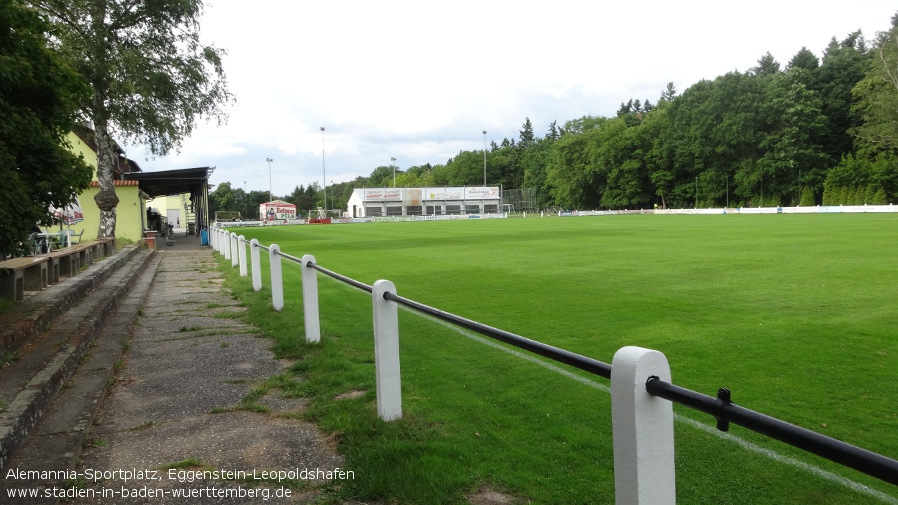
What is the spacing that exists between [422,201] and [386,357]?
314 ft

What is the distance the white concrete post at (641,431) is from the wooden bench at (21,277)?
8385 millimetres

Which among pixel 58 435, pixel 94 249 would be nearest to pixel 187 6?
pixel 94 249

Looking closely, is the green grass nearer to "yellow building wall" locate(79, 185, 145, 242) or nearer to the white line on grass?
the white line on grass

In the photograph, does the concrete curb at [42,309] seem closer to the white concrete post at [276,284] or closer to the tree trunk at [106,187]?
the white concrete post at [276,284]

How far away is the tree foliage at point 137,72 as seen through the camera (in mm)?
21422

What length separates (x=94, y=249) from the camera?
1658 centimetres

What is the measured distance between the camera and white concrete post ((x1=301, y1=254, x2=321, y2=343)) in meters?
7.12

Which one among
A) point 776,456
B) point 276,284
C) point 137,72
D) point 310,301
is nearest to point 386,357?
point 776,456

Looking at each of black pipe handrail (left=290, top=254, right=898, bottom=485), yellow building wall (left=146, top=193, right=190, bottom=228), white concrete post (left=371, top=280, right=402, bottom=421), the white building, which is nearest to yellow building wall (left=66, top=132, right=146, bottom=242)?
white concrete post (left=371, top=280, right=402, bottom=421)

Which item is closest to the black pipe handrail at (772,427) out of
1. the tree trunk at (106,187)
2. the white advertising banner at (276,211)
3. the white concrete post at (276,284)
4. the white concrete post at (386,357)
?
the white concrete post at (386,357)

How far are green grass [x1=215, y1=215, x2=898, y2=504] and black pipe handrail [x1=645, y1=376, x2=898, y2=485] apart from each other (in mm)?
1709

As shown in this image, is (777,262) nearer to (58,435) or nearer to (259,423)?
(259,423)

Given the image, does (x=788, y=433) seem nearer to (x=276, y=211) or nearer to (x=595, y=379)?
(x=595, y=379)

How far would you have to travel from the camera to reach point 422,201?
9962cm
